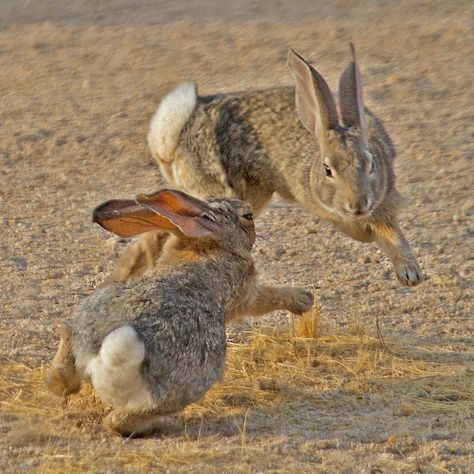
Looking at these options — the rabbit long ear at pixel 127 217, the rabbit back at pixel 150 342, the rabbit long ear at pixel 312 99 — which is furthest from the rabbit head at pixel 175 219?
the rabbit long ear at pixel 312 99

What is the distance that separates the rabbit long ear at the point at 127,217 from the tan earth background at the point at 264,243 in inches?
31.9

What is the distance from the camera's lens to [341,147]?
24.3ft

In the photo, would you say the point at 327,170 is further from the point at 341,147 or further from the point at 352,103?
the point at 352,103

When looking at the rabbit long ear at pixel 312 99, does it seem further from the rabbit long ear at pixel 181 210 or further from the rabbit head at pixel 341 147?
the rabbit long ear at pixel 181 210

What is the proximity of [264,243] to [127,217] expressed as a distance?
298 cm

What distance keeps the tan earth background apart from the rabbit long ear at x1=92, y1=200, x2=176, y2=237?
81 centimetres

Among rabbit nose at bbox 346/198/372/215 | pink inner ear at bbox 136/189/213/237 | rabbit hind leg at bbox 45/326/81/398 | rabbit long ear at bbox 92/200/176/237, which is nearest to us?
rabbit hind leg at bbox 45/326/81/398

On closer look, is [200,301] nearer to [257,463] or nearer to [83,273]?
[257,463]

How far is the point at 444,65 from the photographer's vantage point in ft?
40.5

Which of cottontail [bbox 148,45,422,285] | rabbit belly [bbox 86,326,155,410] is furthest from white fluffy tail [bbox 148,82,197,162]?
rabbit belly [bbox 86,326,155,410]

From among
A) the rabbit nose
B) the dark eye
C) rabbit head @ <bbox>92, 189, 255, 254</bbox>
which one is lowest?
the rabbit nose

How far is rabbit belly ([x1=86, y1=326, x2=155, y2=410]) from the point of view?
517 centimetres

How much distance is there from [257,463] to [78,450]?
766 mm

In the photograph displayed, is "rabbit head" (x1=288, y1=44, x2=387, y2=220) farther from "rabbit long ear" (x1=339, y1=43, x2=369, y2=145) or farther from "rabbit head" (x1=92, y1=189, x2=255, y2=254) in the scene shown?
"rabbit head" (x1=92, y1=189, x2=255, y2=254)
